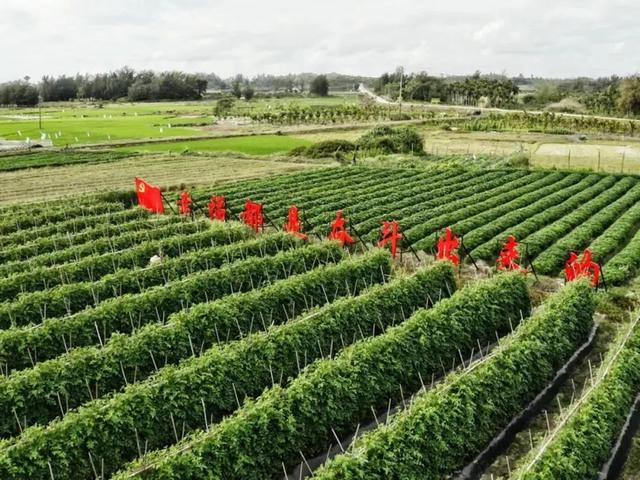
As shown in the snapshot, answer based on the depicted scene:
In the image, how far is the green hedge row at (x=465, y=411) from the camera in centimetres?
870

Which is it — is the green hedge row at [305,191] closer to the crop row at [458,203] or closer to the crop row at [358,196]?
the crop row at [358,196]

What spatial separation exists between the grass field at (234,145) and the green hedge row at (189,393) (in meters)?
40.3

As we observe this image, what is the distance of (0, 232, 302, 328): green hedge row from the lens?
14.5 m

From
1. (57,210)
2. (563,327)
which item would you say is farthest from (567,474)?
(57,210)

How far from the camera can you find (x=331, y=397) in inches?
413

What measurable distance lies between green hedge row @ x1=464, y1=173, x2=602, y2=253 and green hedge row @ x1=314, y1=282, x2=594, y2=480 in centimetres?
886

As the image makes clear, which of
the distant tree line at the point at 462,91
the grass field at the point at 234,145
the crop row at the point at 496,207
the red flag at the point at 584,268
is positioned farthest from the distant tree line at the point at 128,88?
the red flag at the point at 584,268

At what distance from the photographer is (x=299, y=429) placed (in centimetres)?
991

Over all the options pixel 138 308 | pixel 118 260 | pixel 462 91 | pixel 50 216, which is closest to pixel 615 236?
pixel 138 308

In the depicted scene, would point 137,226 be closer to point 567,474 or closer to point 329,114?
point 567,474

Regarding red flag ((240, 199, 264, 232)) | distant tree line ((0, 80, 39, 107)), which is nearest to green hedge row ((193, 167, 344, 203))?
red flag ((240, 199, 264, 232))

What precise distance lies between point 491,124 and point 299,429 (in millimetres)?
70506

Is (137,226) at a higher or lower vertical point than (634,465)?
higher

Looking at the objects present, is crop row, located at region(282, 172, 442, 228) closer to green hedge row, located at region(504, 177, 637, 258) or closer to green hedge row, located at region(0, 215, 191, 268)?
green hedge row, located at region(0, 215, 191, 268)
